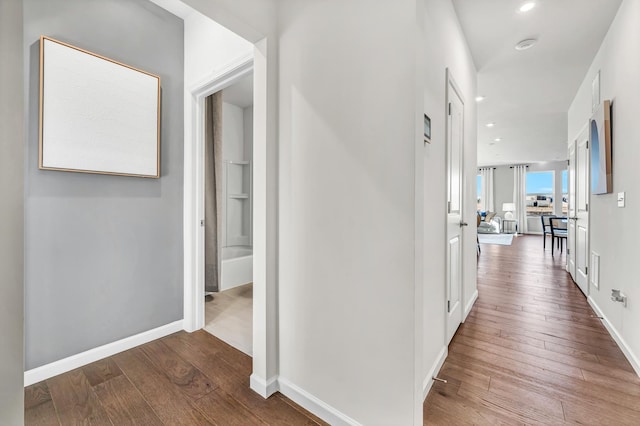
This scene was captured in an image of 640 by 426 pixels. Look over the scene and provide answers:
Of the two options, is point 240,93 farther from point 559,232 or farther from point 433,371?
point 559,232

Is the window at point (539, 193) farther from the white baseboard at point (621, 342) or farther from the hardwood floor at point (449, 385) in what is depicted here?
the hardwood floor at point (449, 385)

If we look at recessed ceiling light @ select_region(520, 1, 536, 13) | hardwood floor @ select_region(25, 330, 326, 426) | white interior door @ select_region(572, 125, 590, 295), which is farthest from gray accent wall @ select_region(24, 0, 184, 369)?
white interior door @ select_region(572, 125, 590, 295)

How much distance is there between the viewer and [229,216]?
4703mm

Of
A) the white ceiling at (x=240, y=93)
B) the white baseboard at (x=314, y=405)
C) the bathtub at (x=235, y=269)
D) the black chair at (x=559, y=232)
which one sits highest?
the white ceiling at (x=240, y=93)

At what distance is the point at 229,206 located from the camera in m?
4.73

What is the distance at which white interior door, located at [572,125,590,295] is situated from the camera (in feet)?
10.8

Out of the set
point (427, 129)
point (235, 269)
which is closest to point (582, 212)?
point (427, 129)

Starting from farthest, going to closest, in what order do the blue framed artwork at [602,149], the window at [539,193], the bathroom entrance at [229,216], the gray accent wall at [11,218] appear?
the window at [539,193], the bathroom entrance at [229,216], the blue framed artwork at [602,149], the gray accent wall at [11,218]

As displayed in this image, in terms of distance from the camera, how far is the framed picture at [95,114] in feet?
5.93

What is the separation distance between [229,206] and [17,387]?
13.4ft

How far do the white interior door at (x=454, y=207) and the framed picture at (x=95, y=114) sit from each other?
2.34 meters

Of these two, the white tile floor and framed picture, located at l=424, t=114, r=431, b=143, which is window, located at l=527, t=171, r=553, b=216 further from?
framed picture, located at l=424, t=114, r=431, b=143

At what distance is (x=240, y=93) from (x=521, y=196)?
443 inches

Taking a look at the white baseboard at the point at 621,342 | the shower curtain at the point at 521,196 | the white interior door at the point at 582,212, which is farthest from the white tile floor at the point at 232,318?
Result: the shower curtain at the point at 521,196
